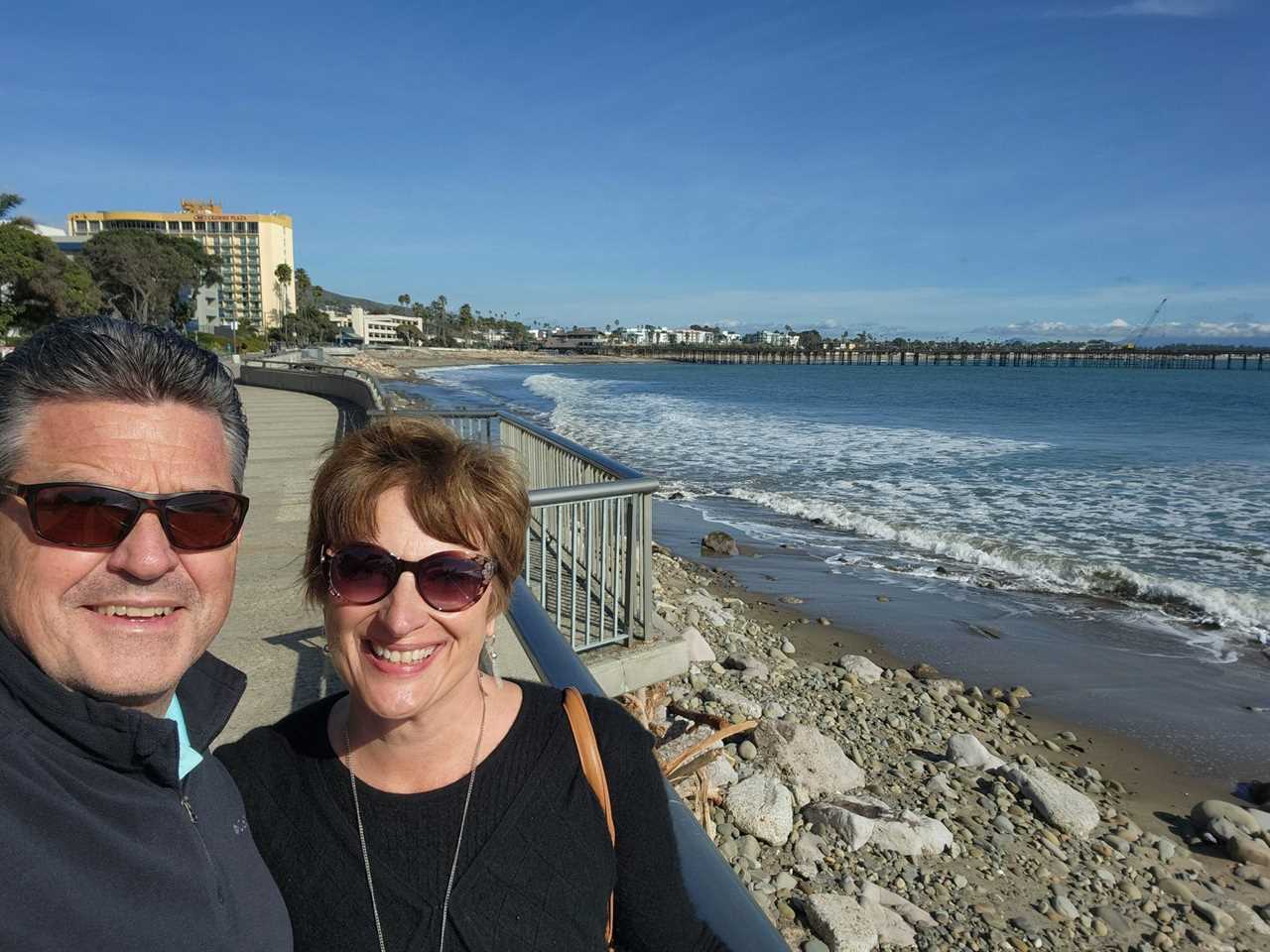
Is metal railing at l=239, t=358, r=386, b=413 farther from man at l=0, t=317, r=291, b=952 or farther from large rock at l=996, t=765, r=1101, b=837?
man at l=0, t=317, r=291, b=952

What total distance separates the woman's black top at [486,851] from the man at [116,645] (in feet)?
0.40

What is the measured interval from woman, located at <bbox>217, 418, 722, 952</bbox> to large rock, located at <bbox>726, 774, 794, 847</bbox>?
3504mm

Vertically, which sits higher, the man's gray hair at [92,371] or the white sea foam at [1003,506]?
the man's gray hair at [92,371]

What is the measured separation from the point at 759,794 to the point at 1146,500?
1794 centimetres

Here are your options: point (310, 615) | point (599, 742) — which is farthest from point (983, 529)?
point (599, 742)

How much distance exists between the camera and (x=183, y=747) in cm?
131

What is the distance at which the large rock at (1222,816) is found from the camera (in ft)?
19.2

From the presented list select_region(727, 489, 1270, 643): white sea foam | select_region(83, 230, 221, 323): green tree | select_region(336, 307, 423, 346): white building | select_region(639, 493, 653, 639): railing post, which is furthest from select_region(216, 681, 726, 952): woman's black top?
select_region(336, 307, 423, 346): white building

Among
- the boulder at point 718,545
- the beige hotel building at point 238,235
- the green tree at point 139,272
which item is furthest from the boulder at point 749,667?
the beige hotel building at point 238,235

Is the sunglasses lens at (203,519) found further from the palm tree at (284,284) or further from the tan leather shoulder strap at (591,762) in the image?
the palm tree at (284,284)

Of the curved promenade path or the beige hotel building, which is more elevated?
the beige hotel building

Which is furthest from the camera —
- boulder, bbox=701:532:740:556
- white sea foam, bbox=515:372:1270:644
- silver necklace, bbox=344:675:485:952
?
boulder, bbox=701:532:740:556

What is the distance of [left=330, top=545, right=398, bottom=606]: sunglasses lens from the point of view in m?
1.66

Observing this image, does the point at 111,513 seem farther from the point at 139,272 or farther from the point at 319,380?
the point at 139,272
